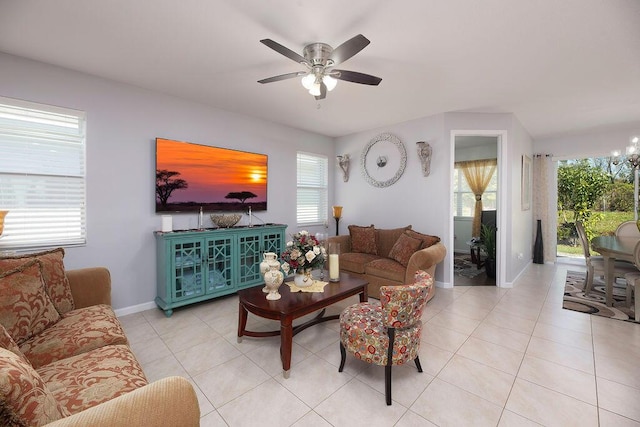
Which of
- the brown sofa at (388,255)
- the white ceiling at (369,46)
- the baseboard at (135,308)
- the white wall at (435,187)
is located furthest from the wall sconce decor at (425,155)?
the baseboard at (135,308)

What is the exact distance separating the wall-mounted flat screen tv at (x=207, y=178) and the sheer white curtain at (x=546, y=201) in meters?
5.46

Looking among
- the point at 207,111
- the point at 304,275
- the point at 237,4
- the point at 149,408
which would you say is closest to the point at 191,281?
the point at 304,275

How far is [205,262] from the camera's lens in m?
3.25

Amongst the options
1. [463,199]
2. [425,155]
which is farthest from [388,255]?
[463,199]

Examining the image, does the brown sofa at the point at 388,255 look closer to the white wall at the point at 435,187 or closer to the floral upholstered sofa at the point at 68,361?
the white wall at the point at 435,187

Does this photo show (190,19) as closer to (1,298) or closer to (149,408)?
(1,298)

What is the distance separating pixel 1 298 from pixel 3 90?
2054 millimetres

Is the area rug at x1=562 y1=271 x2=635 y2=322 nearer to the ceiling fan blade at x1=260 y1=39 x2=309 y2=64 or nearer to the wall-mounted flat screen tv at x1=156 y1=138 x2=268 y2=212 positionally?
the ceiling fan blade at x1=260 y1=39 x2=309 y2=64

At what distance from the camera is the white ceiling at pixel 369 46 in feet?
6.02

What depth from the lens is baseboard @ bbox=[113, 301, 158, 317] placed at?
9.86ft

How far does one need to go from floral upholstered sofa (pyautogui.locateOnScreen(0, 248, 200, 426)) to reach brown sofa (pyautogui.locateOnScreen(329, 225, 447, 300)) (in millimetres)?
2721

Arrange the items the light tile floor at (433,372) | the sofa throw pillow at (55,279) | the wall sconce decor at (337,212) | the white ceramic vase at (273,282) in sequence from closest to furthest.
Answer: the light tile floor at (433,372), the sofa throw pillow at (55,279), the white ceramic vase at (273,282), the wall sconce decor at (337,212)

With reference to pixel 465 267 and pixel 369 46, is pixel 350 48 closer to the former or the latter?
pixel 369 46

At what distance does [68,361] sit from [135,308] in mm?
1917
